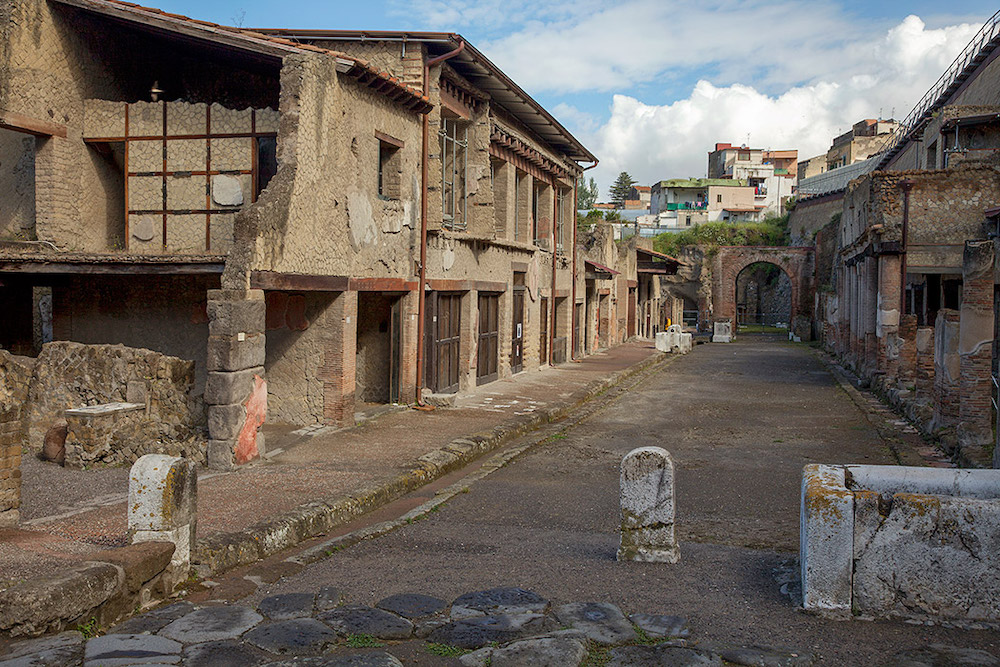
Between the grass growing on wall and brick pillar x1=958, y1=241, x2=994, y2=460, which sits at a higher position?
the grass growing on wall

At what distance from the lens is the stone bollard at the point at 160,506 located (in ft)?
19.1

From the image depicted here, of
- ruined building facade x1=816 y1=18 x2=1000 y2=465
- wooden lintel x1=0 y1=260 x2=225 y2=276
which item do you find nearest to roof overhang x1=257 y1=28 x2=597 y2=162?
wooden lintel x1=0 y1=260 x2=225 y2=276

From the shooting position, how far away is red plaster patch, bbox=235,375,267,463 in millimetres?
9742

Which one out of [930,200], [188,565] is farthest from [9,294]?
→ [930,200]

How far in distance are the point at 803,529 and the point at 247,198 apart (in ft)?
29.6

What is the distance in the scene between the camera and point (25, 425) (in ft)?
33.4

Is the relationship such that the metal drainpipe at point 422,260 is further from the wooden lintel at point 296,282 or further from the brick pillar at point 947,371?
the brick pillar at point 947,371

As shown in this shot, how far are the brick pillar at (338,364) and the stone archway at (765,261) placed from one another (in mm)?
34901

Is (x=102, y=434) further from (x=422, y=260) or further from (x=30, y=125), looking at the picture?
(x=422, y=260)

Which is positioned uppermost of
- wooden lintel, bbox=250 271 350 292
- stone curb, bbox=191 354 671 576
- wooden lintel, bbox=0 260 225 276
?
wooden lintel, bbox=0 260 225 276

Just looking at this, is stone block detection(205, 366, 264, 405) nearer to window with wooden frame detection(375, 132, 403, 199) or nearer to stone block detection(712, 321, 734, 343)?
window with wooden frame detection(375, 132, 403, 199)

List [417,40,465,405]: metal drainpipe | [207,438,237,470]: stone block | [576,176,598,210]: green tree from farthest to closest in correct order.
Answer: [576,176,598,210]: green tree
[417,40,465,405]: metal drainpipe
[207,438,237,470]: stone block

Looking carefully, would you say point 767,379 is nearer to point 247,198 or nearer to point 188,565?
point 247,198

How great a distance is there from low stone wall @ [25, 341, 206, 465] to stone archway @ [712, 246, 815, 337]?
1478 inches
